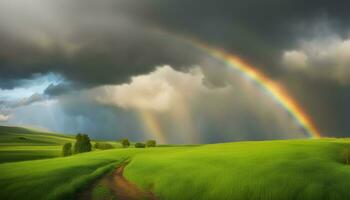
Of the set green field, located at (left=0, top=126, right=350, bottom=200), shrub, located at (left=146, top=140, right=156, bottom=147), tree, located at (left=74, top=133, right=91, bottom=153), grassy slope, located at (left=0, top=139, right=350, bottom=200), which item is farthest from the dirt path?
shrub, located at (left=146, top=140, right=156, bottom=147)

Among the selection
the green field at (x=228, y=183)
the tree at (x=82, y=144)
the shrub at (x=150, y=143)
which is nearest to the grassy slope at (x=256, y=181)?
the green field at (x=228, y=183)

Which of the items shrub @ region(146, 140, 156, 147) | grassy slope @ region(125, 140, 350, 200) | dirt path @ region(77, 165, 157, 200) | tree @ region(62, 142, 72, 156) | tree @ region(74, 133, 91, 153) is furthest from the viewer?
shrub @ region(146, 140, 156, 147)

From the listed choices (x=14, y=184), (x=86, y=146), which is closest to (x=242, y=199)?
(x=14, y=184)

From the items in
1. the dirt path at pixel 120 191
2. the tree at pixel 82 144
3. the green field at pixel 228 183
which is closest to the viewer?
the green field at pixel 228 183

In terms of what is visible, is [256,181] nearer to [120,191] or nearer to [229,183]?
[229,183]

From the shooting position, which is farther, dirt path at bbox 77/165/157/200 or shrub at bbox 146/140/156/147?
shrub at bbox 146/140/156/147

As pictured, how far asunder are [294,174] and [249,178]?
4.45m

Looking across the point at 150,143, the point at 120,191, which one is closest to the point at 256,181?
the point at 120,191

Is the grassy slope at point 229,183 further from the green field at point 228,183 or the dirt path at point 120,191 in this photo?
the dirt path at point 120,191

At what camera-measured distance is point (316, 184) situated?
29.6 meters

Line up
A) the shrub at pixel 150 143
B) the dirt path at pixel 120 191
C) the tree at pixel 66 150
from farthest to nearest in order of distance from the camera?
the shrub at pixel 150 143 → the tree at pixel 66 150 → the dirt path at pixel 120 191

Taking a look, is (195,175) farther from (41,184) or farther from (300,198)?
(41,184)

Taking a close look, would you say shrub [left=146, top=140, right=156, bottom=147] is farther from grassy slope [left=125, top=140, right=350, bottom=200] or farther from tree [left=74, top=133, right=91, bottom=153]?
grassy slope [left=125, top=140, right=350, bottom=200]

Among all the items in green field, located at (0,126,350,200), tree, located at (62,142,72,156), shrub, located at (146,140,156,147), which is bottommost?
green field, located at (0,126,350,200)
